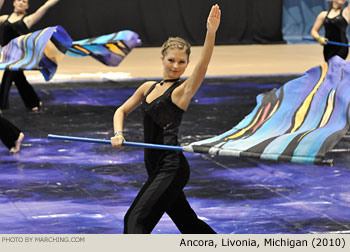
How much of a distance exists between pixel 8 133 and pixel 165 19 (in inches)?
531

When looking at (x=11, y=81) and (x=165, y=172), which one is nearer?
(x=165, y=172)

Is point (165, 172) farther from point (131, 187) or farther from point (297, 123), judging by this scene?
point (131, 187)

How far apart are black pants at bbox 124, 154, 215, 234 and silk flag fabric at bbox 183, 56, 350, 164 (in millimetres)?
203

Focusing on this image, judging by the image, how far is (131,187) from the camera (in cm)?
713

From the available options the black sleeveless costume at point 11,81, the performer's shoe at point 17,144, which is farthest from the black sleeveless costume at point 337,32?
the performer's shoe at point 17,144

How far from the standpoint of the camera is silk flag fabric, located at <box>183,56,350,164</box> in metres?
4.71

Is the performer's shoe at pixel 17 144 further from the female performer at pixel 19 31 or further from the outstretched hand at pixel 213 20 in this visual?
the outstretched hand at pixel 213 20

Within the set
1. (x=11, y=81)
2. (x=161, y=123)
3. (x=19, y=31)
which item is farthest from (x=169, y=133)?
(x=11, y=81)

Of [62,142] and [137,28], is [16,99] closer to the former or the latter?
[62,142]

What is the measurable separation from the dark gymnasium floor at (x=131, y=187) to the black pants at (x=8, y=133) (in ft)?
0.53

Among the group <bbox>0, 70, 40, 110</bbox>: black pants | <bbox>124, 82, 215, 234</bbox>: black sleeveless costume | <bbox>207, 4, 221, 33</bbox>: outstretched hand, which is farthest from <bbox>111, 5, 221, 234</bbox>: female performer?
<bbox>0, 70, 40, 110</bbox>: black pants

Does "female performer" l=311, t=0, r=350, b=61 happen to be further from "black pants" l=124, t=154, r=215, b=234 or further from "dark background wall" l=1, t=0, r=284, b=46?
"dark background wall" l=1, t=0, r=284, b=46

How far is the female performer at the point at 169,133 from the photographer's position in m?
4.66
